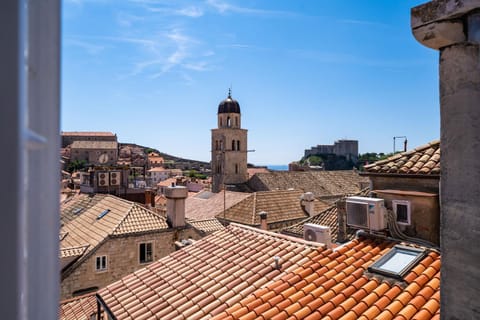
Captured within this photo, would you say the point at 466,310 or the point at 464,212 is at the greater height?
the point at 464,212

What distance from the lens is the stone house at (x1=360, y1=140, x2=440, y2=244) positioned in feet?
20.7

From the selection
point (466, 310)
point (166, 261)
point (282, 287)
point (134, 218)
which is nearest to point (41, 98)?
point (466, 310)

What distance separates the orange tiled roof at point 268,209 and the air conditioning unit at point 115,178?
6.63 m

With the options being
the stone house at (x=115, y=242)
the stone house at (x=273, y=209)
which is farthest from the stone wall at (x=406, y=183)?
the stone house at (x=273, y=209)

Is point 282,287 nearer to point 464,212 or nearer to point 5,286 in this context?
point 464,212

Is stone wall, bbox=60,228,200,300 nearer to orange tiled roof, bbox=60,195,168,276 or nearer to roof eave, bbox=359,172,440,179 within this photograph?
orange tiled roof, bbox=60,195,168,276

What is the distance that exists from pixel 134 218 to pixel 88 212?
146 inches

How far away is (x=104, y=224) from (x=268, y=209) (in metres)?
11.2

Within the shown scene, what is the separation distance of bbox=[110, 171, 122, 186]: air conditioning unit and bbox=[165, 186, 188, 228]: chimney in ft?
28.8

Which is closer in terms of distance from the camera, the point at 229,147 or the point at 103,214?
the point at 103,214

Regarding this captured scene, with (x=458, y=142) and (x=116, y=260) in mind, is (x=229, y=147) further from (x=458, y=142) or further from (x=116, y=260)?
(x=458, y=142)

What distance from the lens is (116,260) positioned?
11.3 meters

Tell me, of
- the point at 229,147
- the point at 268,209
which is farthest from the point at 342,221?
the point at 229,147

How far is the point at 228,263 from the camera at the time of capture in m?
6.70
